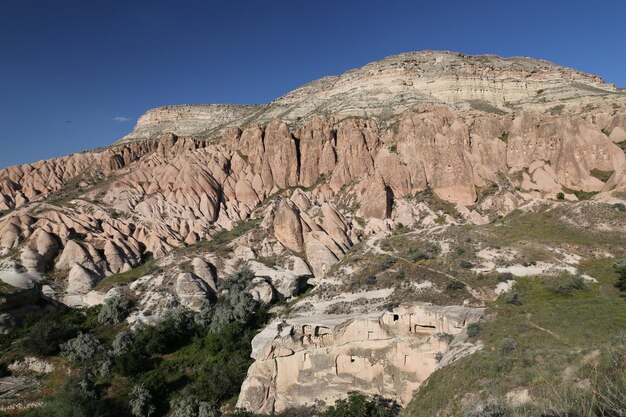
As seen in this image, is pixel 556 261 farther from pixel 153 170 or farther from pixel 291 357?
pixel 153 170

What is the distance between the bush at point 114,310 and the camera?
119ft

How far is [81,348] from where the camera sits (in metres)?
31.3

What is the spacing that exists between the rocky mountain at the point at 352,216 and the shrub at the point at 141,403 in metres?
6.32

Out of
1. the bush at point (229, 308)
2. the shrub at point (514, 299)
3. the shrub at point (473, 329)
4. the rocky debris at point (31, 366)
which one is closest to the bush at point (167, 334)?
the bush at point (229, 308)

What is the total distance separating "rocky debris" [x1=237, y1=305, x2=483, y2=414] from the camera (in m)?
22.9

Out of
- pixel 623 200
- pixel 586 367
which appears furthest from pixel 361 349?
pixel 623 200

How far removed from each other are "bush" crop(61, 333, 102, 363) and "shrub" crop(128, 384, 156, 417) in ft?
23.6

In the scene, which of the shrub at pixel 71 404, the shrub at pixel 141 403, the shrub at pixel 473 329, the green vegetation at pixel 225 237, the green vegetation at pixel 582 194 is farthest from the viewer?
A: the green vegetation at pixel 225 237

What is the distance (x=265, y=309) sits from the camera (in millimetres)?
37688

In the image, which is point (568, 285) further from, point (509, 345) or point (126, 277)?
point (126, 277)

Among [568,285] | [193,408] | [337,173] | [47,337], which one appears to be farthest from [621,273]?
[47,337]

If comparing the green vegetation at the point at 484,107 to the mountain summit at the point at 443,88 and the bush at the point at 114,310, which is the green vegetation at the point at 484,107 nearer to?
the mountain summit at the point at 443,88

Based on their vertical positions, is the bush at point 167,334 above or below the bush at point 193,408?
above

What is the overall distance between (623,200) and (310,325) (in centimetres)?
3466
